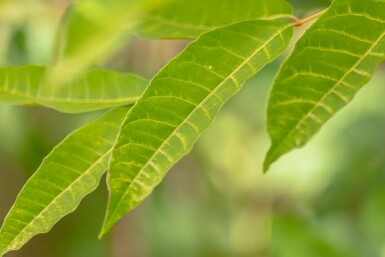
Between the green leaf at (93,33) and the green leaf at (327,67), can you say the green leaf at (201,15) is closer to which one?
the green leaf at (327,67)

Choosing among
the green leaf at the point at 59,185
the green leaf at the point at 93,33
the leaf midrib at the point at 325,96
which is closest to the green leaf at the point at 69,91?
the green leaf at the point at 59,185

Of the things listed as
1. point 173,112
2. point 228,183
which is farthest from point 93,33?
point 228,183

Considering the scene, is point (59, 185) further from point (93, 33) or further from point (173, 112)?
point (93, 33)

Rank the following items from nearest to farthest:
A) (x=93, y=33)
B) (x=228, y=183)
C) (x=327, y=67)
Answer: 1. (x=93, y=33)
2. (x=327, y=67)
3. (x=228, y=183)

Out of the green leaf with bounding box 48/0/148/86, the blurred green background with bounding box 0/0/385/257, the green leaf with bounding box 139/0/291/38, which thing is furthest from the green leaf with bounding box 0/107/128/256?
the blurred green background with bounding box 0/0/385/257

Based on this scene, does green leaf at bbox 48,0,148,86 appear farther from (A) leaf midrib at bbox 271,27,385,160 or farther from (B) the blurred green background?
(B) the blurred green background

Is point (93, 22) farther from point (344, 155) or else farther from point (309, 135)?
point (344, 155)
